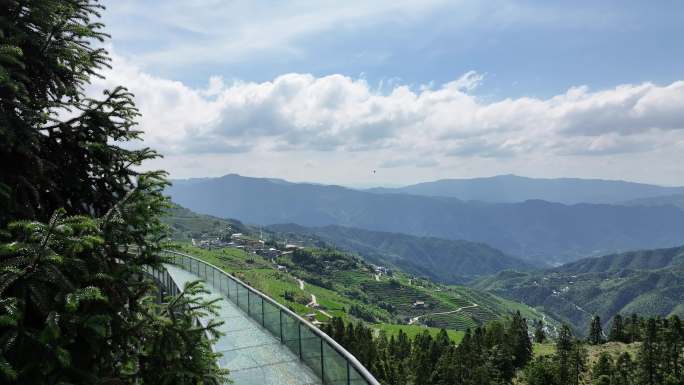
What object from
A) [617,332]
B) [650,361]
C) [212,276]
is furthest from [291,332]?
[617,332]

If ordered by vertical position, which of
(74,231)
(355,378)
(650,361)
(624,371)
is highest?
(74,231)

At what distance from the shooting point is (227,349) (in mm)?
14422

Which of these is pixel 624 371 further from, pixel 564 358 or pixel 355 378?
pixel 355 378

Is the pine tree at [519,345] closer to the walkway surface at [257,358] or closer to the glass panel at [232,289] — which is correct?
the glass panel at [232,289]

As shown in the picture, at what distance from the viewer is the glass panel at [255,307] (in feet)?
56.2

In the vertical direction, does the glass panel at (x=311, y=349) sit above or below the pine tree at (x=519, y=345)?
above

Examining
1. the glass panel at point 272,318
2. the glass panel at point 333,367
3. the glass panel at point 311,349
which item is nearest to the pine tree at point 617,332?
the glass panel at point 272,318

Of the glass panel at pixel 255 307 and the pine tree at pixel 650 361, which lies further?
the pine tree at pixel 650 361

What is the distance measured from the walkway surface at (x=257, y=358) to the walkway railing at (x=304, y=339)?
25cm

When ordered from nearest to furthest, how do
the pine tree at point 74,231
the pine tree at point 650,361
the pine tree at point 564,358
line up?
1. the pine tree at point 74,231
2. the pine tree at point 650,361
3. the pine tree at point 564,358

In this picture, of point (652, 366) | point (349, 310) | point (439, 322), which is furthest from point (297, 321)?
point (439, 322)

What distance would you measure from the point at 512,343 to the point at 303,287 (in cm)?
10994

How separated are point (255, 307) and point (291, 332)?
174 inches

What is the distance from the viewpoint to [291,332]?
13820mm
